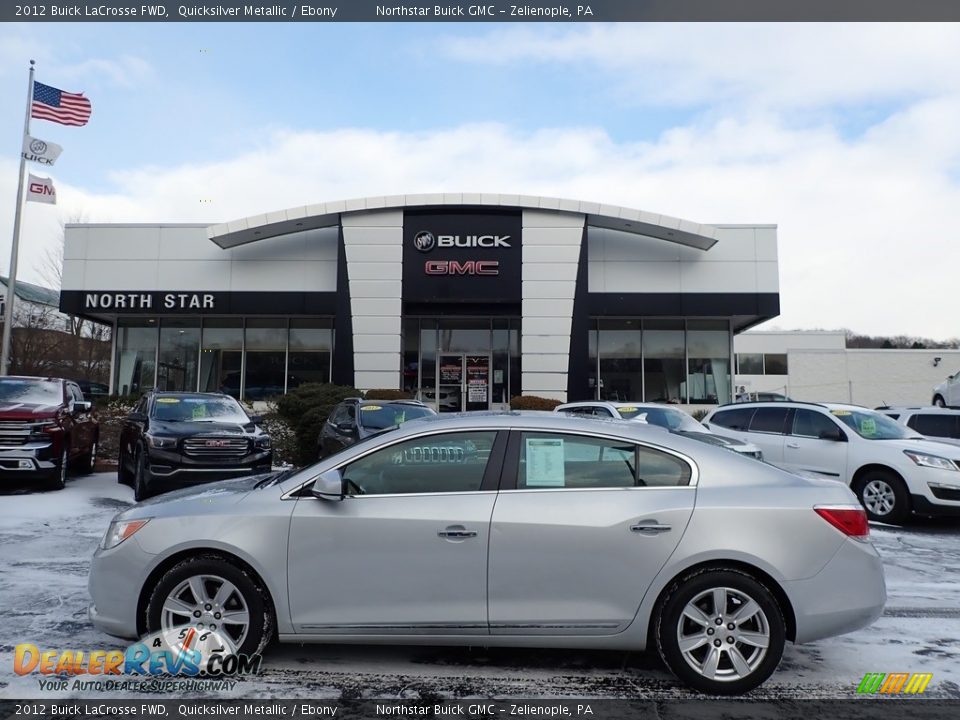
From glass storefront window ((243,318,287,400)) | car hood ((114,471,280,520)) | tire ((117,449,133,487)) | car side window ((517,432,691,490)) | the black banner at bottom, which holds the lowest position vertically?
the black banner at bottom

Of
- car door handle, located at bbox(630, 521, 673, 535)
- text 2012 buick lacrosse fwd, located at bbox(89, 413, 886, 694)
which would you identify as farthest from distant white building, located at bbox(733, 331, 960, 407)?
car door handle, located at bbox(630, 521, 673, 535)

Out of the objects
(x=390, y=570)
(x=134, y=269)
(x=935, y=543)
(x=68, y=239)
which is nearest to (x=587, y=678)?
(x=390, y=570)

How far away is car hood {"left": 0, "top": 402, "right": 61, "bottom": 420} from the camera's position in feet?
31.9

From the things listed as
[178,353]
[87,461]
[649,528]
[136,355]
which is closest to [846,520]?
[649,528]

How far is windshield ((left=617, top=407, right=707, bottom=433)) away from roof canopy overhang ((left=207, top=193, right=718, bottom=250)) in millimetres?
10410

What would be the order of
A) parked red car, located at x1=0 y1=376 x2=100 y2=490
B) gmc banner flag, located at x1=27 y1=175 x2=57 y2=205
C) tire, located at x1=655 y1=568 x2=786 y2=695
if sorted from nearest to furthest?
tire, located at x1=655 y1=568 x2=786 y2=695 → parked red car, located at x1=0 y1=376 x2=100 y2=490 → gmc banner flag, located at x1=27 y1=175 x2=57 y2=205

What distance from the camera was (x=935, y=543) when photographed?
7.94 metres

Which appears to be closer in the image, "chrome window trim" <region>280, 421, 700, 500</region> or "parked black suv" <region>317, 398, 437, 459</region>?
"chrome window trim" <region>280, 421, 700, 500</region>

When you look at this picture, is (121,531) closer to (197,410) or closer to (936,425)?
(197,410)

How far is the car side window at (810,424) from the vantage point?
33.2 feet

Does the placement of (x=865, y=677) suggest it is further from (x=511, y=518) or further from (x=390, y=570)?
(x=390, y=570)

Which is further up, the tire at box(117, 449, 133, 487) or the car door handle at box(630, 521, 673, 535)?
the car door handle at box(630, 521, 673, 535)

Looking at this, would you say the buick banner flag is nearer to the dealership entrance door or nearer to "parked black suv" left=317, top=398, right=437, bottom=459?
the dealership entrance door

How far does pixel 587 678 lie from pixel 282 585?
1864 millimetres
